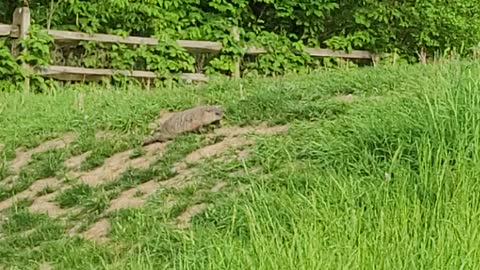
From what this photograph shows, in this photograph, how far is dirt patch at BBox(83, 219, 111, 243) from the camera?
4605mm

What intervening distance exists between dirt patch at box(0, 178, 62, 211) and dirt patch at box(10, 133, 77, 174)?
45 centimetres

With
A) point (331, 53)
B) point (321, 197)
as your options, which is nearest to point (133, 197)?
point (321, 197)

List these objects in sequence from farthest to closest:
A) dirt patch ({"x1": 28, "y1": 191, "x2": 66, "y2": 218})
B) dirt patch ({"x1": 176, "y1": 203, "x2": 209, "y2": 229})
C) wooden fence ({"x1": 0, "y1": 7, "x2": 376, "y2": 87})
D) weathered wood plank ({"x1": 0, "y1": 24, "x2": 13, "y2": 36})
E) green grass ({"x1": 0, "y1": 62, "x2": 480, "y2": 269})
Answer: wooden fence ({"x1": 0, "y1": 7, "x2": 376, "y2": 87})
weathered wood plank ({"x1": 0, "y1": 24, "x2": 13, "y2": 36})
dirt patch ({"x1": 28, "y1": 191, "x2": 66, "y2": 218})
dirt patch ({"x1": 176, "y1": 203, "x2": 209, "y2": 229})
green grass ({"x1": 0, "y1": 62, "x2": 480, "y2": 269})

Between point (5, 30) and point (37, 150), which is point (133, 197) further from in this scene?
point (5, 30)

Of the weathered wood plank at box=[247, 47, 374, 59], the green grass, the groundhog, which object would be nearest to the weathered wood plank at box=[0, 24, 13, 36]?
the weathered wood plank at box=[247, 47, 374, 59]

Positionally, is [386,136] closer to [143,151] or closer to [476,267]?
[476,267]

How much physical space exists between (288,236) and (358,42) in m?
10.5

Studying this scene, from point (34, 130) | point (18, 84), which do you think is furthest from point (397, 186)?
point (18, 84)

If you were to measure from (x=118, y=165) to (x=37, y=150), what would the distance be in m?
1.03

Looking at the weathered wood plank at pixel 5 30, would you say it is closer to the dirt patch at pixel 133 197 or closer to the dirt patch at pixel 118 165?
the dirt patch at pixel 118 165

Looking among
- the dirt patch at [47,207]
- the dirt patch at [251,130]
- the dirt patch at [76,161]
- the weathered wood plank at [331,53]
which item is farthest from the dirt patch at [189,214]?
the weathered wood plank at [331,53]

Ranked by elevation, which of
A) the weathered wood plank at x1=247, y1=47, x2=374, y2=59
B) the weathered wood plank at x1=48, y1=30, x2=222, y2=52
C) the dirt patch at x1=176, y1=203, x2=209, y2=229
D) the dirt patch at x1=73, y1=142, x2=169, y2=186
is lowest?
the weathered wood plank at x1=247, y1=47, x2=374, y2=59

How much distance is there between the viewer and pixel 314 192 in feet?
13.7

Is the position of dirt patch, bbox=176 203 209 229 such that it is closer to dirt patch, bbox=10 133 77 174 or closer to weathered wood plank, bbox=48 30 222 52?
dirt patch, bbox=10 133 77 174
